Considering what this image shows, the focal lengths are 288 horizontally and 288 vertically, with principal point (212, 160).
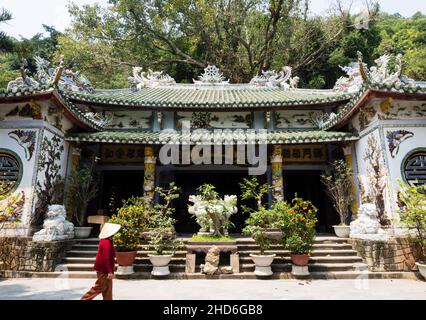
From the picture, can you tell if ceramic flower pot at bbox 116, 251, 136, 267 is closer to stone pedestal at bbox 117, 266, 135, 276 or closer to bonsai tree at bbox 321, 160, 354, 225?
stone pedestal at bbox 117, 266, 135, 276

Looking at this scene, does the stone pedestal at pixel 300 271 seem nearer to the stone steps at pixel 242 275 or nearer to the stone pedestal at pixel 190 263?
the stone steps at pixel 242 275

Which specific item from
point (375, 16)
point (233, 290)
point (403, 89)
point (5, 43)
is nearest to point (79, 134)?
point (5, 43)

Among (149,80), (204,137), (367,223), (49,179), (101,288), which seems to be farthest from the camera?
(149,80)

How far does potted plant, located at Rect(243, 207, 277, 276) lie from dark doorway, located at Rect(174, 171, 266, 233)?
3.96m

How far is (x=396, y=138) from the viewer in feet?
22.6

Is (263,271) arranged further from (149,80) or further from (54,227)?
(149,80)

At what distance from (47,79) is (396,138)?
949 cm

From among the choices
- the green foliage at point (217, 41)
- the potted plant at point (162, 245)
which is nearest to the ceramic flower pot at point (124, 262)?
the potted plant at point (162, 245)

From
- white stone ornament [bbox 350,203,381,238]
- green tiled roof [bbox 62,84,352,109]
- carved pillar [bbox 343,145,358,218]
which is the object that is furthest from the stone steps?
green tiled roof [bbox 62,84,352,109]

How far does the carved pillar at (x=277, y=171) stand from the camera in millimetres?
8719

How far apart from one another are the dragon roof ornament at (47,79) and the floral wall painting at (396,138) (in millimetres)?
7914

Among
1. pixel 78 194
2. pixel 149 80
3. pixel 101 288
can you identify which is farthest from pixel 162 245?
pixel 149 80

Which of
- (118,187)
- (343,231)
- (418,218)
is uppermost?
(118,187)

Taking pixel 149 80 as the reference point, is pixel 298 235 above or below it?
below
